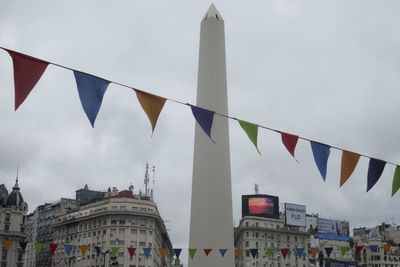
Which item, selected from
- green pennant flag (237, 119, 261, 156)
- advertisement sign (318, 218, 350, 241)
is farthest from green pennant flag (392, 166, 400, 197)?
advertisement sign (318, 218, 350, 241)

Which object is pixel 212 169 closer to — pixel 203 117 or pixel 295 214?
pixel 203 117

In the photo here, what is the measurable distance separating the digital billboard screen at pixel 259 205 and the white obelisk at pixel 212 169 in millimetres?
60136

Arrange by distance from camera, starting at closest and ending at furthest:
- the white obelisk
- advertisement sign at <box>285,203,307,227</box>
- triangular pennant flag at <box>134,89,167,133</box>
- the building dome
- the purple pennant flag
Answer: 1. triangular pennant flag at <box>134,89,167,133</box>
2. the purple pennant flag
3. the white obelisk
4. the building dome
5. advertisement sign at <box>285,203,307,227</box>

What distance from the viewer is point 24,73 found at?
1259 centimetres

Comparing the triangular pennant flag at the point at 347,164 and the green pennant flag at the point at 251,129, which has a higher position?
the green pennant flag at the point at 251,129

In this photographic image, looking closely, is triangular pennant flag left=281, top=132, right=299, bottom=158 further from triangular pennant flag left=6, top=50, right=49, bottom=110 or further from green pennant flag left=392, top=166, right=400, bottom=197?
triangular pennant flag left=6, top=50, right=49, bottom=110

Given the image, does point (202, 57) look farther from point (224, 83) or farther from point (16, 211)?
point (16, 211)

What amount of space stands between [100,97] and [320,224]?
9244cm

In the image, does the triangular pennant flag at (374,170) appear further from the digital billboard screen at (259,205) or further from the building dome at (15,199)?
the digital billboard screen at (259,205)

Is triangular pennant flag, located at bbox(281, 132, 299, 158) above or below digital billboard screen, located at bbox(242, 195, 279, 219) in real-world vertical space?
below

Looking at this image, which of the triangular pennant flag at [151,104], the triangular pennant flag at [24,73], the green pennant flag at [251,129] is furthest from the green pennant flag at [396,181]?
the triangular pennant flag at [24,73]

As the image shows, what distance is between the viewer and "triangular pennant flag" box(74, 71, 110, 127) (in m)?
13.6

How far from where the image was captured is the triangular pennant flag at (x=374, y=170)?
1998cm

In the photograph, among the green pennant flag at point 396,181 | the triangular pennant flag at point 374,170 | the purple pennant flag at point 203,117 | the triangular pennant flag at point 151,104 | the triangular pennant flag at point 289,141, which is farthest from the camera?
the green pennant flag at point 396,181
